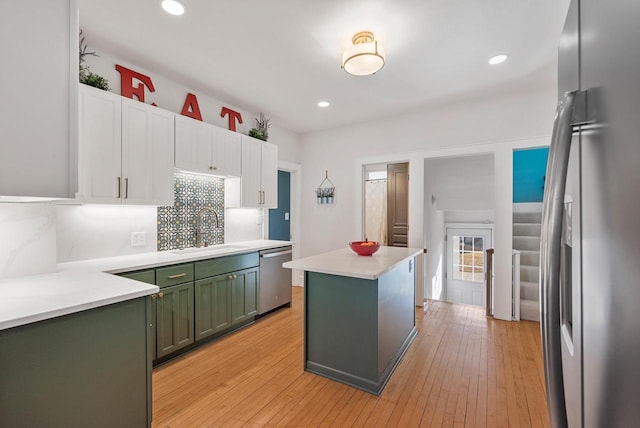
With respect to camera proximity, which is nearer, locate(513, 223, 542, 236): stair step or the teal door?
locate(513, 223, 542, 236): stair step

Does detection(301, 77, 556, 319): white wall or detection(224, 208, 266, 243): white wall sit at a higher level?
detection(301, 77, 556, 319): white wall

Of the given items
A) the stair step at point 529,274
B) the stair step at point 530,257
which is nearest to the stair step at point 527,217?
the stair step at point 530,257

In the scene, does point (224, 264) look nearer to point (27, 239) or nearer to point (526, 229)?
point (27, 239)

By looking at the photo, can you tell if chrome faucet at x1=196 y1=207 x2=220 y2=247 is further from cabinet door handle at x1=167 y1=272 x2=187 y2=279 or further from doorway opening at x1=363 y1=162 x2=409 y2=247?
doorway opening at x1=363 y1=162 x2=409 y2=247

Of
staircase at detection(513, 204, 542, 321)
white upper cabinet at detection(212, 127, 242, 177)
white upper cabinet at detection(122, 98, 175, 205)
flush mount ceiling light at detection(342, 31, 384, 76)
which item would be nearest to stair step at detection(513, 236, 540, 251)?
staircase at detection(513, 204, 542, 321)

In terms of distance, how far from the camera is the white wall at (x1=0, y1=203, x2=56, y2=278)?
171 cm

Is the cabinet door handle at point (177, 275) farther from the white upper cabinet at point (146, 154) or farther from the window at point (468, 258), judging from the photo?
the window at point (468, 258)

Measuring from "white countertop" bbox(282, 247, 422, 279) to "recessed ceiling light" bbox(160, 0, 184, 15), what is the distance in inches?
78.1

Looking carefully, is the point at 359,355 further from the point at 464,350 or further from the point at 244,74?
the point at 244,74

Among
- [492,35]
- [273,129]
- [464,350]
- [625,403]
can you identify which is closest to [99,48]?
[273,129]

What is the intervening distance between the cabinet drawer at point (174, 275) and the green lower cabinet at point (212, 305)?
14cm

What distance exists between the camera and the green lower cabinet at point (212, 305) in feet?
8.78

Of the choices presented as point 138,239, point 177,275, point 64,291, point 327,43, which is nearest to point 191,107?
point 138,239

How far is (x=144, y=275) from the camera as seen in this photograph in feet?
7.38
